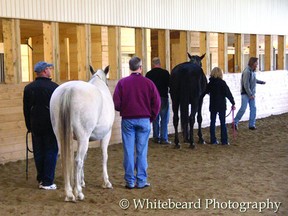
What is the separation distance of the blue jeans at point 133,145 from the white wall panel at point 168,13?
3.30 metres


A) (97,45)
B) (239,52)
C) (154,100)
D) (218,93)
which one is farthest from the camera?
(239,52)

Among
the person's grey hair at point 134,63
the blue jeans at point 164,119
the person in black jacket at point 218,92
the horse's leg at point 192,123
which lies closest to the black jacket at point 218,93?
Answer: the person in black jacket at point 218,92

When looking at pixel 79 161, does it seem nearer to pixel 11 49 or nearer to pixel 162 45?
pixel 11 49

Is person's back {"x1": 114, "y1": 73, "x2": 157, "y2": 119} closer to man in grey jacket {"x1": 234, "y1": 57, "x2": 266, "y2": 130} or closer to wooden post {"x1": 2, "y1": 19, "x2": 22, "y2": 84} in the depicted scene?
wooden post {"x1": 2, "y1": 19, "x2": 22, "y2": 84}

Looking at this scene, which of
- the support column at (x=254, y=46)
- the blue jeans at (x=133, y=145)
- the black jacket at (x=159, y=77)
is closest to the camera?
the blue jeans at (x=133, y=145)

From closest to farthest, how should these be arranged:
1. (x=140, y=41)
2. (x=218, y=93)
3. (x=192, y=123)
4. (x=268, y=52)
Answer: (x=192, y=123) → (x=218, y=93) → (x=140, y=41) → (x=268, y=52)

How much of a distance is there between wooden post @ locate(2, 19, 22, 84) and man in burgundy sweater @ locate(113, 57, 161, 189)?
9.11ft

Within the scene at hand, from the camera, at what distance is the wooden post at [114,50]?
353 inches

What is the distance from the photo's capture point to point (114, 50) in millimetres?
9000

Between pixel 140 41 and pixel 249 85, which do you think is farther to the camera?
pixel 249 85

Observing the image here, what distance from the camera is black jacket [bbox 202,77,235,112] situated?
8242 millimetres

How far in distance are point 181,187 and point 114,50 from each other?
436cm

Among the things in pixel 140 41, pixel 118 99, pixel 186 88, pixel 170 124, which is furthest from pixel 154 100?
pixel 170 124

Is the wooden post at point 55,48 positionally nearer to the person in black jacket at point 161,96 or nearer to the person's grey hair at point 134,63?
the person in black jacket at point 161,96
